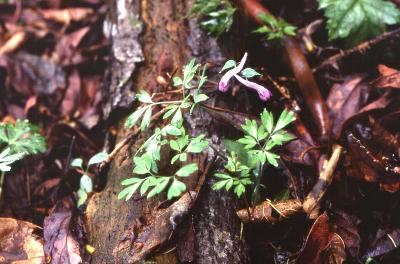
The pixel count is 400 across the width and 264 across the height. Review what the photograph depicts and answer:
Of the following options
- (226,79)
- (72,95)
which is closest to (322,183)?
(226,79)

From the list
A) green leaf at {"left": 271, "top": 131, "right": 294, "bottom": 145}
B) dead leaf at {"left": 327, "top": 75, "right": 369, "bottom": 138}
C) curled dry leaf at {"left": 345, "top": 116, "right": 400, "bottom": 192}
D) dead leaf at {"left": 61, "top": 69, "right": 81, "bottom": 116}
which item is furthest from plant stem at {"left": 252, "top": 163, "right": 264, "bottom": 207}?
dead leaf at {"left": 61, "top": 69, "right": 81, "bottom": 116}

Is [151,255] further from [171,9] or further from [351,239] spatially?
[171,9]

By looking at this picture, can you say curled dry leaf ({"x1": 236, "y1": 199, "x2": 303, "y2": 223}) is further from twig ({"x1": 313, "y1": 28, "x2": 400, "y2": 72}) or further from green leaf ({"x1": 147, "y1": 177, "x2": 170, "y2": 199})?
twig ({"x1": 313, "y1": 28, "x2": 400, "y2": 72})

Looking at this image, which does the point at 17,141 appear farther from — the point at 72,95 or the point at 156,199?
the point at 72,95

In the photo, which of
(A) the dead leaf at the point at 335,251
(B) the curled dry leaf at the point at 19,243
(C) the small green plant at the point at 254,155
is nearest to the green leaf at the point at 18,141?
(B) the curled dry leaf at the point at 19,243

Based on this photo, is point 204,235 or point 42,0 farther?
point 42,0

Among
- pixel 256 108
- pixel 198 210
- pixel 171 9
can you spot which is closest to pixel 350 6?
pixel 256 108
